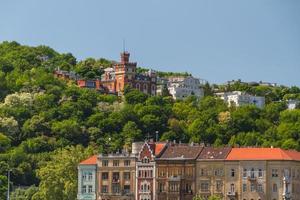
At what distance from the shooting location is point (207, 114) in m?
177

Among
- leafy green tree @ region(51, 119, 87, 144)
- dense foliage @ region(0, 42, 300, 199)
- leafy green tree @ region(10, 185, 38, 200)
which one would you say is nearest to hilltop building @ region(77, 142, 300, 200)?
dense foliage @ region(0, 42, 300, 199)

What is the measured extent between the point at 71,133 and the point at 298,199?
5274 centimetres

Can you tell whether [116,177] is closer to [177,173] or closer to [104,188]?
[104,188]

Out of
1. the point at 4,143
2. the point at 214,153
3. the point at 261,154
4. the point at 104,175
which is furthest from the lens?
the point at 4,143

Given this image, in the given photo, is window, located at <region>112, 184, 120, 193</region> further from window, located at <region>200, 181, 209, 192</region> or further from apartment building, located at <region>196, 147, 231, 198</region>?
window, located at <region>200, 181, 209, 192</region>

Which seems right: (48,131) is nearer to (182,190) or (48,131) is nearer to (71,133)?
(71,133)

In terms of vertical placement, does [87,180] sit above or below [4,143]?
below

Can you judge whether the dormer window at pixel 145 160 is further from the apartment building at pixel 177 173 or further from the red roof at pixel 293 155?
the red roof at pixel 293 155

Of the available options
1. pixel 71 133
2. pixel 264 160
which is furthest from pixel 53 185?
pixel 71 133

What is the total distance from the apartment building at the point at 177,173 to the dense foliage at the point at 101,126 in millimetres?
13542

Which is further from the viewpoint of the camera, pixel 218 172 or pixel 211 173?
pixel 211 173

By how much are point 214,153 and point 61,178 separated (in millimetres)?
18571

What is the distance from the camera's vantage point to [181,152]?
12531 centimetres

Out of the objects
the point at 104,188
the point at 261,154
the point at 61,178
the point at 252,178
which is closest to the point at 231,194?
the point at 252,178
